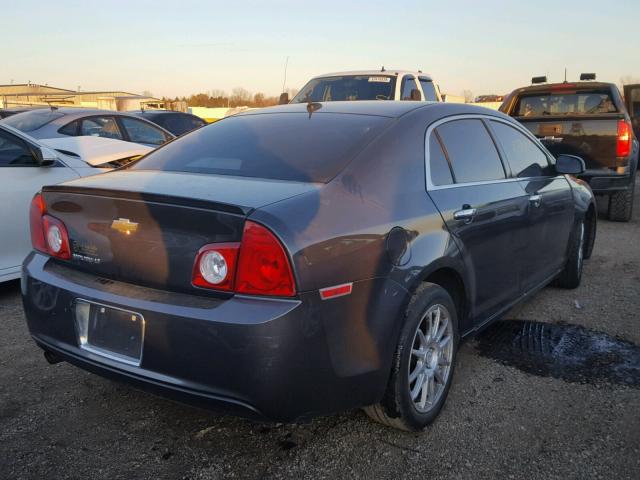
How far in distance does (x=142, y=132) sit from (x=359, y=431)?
730 cm

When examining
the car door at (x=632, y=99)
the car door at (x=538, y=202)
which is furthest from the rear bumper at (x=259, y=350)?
the car door at (x=632, y=99)

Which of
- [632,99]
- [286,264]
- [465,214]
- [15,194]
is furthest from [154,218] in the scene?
[632,99]

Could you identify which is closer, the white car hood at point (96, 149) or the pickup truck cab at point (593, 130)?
→ the white car hood at point (96, 149)

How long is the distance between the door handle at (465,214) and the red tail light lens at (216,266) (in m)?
1.29

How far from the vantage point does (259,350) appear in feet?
7.11

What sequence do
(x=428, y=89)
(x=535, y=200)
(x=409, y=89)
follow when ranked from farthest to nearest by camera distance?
(x=428, y=89), (x=409, y=89), (x=535, y=200)

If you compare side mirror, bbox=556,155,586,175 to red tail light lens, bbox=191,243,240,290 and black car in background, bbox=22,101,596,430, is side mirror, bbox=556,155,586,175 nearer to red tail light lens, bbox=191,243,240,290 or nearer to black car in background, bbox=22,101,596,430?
black car in background, bbox=22,101,596,430

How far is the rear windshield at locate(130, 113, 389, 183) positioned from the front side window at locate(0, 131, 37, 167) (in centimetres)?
218

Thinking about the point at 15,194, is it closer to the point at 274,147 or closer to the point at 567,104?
the point at 274,147

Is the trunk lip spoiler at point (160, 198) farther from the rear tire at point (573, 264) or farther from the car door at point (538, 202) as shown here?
the rear tire at point (573, 264)

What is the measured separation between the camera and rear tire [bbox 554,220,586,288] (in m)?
4.92

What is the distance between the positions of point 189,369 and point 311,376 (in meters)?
0.47

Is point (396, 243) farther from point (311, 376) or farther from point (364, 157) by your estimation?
point (311, 376)

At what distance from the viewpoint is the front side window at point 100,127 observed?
8.37 metres
